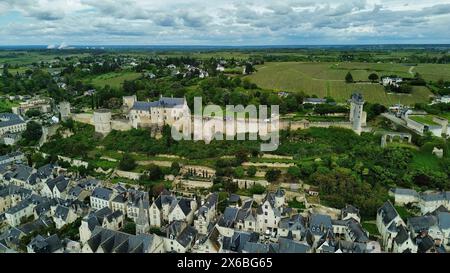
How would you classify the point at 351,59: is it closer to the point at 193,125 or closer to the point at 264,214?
the point at 193,125

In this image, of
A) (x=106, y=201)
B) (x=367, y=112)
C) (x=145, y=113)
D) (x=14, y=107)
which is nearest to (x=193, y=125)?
(x=145, y=113)

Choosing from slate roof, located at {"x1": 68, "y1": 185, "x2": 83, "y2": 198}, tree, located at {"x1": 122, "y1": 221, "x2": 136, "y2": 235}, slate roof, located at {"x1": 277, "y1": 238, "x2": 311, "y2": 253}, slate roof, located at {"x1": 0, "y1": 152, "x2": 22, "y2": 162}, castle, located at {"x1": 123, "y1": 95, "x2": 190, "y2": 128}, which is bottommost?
tree, located at {"x1": 122, "y1": 221, "x2": 136, "y2": 235}

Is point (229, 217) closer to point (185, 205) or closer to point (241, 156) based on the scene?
point (185, 205)

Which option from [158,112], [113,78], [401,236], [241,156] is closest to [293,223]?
[401,236]

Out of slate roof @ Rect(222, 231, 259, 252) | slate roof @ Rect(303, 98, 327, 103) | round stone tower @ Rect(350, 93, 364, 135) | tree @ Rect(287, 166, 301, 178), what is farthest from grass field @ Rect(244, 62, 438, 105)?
slate roof @ Rect(222, 231, 259, 252)

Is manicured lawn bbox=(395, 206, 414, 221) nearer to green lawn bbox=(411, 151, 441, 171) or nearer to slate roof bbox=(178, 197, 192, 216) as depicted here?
green lawn bbox=(411, 151, 441, 171)
